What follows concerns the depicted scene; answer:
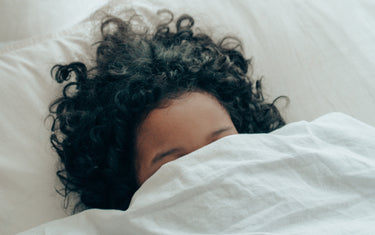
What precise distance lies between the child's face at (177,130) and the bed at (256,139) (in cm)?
5

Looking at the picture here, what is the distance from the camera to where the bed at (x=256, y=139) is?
0.67 metres

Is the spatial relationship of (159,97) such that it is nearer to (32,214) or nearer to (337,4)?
(32,214)

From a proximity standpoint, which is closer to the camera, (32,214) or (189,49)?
(32,214)

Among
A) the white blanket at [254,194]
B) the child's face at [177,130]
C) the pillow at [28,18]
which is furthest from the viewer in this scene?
the pillow at [28,18]

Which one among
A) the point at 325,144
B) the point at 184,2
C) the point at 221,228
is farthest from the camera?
the point at 184,2

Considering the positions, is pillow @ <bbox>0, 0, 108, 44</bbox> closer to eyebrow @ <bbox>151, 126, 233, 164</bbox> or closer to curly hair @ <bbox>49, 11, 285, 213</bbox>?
curly hair @ <bbox>49, 11, 285, 213</bbox>

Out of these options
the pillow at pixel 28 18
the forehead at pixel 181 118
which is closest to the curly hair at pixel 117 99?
the forehead at pixel 181 118

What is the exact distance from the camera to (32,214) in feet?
2.62

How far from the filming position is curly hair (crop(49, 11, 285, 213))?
2.79ft

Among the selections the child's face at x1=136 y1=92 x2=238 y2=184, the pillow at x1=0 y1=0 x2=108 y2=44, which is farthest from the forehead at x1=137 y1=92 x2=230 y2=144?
the pillow at x1=0 y1=0 x2=108 y2=44

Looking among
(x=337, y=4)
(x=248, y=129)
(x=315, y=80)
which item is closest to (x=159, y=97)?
(x=248, y=129)

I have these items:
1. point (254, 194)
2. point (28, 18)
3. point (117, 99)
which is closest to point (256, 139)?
point (254, 194)

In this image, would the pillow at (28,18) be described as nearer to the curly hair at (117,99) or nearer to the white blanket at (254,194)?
the curly hair at (117,99)

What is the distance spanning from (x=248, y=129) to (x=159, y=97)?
10.4 inches
